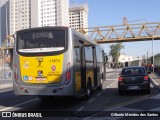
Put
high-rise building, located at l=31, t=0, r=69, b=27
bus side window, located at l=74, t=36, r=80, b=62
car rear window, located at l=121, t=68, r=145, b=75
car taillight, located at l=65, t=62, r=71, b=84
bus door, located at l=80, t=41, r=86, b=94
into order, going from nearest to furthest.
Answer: car taillight, located at l=65, t=62, r=71, b=84, bus side window, located at l=74, t=36, r=80, b=62, bus door, located at l=80, t=41, r=86, b=94, car rear window, located at l=121, t=68, r=145, b=75, high-rise building, located at l=31, t=0, r=69, b=27

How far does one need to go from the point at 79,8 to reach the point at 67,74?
64.1 metres

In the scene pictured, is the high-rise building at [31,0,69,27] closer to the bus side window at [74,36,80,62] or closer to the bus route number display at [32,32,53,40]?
the bus side window at [74,36,80,62]

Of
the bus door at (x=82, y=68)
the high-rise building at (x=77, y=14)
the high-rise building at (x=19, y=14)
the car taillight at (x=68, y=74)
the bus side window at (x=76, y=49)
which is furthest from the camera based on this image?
the high-rise building at (x=77, y=14)

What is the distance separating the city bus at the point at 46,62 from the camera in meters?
12.3

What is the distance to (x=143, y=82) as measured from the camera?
1695 centimetres

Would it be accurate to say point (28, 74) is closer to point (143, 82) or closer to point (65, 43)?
point (65, 43)

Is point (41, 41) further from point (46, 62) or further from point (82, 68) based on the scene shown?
point (82, 68)

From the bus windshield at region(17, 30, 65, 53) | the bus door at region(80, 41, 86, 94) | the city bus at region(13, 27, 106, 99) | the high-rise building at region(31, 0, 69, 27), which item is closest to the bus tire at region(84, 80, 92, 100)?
the bus door at region(80, 41, 86, 94)

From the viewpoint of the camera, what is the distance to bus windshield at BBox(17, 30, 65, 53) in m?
12.6

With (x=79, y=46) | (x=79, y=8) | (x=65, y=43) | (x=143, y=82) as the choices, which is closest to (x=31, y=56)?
(x=65, y=43)

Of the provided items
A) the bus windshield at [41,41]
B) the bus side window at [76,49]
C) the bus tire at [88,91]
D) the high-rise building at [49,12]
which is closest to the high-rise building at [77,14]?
the high-rise building at [49,12]

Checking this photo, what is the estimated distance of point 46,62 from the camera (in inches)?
493

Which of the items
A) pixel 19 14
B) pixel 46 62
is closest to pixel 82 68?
pixel 46 62

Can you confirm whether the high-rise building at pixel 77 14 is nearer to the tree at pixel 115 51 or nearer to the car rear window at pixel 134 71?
the car rear window at pixel 134 71
